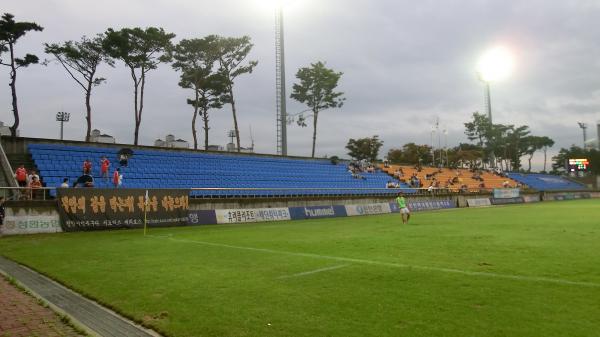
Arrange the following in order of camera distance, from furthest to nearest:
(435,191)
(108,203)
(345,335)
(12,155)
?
(435,191)
(12,155)
(108,203)
(345,335)

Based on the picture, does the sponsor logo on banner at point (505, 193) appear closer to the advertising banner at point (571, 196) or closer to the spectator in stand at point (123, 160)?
the advertising banner at point (571, 196)

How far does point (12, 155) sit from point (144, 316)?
25.6 metres

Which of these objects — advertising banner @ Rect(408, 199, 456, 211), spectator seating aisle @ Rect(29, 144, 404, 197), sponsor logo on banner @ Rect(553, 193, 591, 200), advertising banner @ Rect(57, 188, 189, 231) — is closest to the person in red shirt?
spectator seating aisle @ Rect(29, 144, 404, 197)

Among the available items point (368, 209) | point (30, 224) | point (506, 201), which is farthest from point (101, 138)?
point (506, 201)

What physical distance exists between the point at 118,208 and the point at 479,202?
39.9 meters

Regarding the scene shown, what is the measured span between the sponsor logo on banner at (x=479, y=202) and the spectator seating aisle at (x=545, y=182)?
2975cm

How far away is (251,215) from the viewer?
27484 mm

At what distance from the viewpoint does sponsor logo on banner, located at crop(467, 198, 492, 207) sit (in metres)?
47.1

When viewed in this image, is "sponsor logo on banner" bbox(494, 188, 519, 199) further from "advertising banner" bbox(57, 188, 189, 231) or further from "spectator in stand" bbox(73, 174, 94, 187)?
"spectator in stand" bbox(73, 174, 94, 187)

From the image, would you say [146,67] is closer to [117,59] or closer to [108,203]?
[117,59]

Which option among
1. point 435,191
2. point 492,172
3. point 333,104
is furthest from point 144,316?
point 492,172

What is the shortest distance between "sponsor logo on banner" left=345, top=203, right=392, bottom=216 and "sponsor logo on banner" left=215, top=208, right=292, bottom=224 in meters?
6.24

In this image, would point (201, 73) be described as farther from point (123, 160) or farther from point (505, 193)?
point (505, 193)

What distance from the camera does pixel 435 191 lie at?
146 ft
